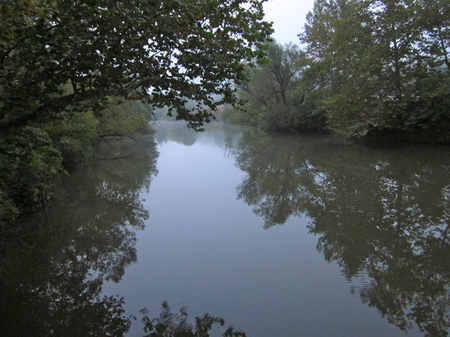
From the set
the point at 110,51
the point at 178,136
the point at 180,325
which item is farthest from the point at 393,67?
the point at 178,136

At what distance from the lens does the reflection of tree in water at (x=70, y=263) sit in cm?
367

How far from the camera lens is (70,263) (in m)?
5.26

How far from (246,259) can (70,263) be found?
3026 mm

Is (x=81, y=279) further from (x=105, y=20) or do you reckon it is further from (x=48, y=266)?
(x=105, y=20)

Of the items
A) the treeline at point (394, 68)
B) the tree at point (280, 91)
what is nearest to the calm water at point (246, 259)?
the treeline at point (394, 68)

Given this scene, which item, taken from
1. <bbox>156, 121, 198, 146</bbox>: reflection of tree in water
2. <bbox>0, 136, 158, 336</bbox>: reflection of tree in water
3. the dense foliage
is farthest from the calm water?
<bbox>156, 121, 198, 146</bbox>: reflection of tree in water

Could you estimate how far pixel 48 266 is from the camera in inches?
203

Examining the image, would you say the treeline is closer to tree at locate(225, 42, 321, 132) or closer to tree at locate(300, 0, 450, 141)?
tree at locate(300, 0, 450, 141)

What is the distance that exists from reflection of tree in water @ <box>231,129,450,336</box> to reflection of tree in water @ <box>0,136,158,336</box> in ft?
10.6

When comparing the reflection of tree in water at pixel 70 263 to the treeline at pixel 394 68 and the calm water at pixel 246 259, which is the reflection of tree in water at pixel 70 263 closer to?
the calm water at pixel 246 259

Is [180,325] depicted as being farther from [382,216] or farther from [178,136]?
[178,136]

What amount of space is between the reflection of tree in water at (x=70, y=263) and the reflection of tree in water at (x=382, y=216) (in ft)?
10.6

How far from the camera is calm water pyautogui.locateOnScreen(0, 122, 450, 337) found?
12.1 ft

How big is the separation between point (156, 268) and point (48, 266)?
184cm
